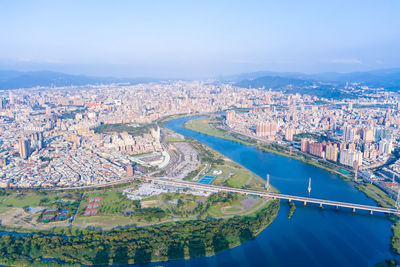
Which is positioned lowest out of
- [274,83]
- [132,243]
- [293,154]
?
[132,243]

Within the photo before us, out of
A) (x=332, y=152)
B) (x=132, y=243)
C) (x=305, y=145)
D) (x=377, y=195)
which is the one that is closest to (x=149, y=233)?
(x=132, y=243)

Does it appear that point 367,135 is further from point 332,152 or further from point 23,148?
point 23,148

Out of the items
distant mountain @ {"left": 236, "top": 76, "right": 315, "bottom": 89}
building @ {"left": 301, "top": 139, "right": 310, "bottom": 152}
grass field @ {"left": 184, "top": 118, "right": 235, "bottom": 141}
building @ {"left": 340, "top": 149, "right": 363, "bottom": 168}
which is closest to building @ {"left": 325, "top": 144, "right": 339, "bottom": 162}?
building @ {"left": 340, "top": 149, "right": 363, "bottom": 168}

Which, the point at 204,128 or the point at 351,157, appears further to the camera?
the point at 204,128

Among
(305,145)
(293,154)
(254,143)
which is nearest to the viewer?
(293,154)

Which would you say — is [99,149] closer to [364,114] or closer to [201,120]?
[201,120]

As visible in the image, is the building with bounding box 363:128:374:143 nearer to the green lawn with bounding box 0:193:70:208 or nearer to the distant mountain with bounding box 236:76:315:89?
the green lawn with bounding box 0:193:70:208

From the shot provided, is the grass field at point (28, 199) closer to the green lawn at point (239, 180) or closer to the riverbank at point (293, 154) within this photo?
the green lawn at point (239, 180)

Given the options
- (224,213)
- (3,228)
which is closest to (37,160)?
(3,228)
